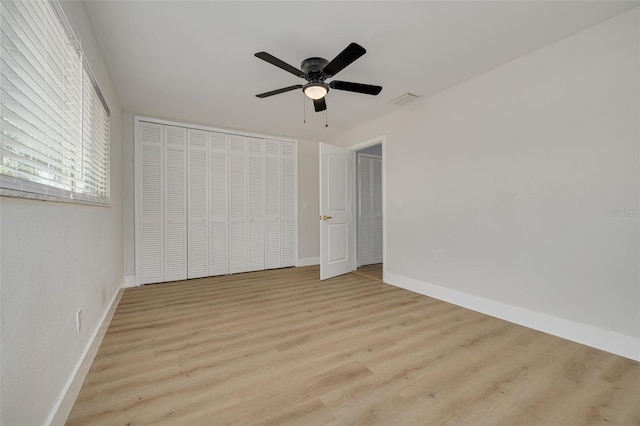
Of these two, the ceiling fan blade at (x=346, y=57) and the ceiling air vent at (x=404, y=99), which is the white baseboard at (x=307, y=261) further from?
the ceiling fan blade at (x=346, y=57)

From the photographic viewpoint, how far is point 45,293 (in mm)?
1214

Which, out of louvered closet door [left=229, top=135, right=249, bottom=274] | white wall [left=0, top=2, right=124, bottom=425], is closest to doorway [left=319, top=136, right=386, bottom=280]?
louvered closet door [left=229, top=135, right=249, bottom=274]

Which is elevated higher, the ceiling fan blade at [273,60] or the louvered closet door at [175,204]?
the ceiling fan blade at [273,60]

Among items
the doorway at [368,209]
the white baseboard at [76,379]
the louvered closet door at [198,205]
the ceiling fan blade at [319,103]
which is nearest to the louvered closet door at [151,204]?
the louvered closet door at [198,205]

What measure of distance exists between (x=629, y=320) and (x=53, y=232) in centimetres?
357

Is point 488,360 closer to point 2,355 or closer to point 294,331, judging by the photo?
point 294,331

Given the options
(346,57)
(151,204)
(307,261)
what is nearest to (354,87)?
(346,57)

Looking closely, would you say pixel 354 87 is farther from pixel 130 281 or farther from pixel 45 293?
pixel 130 281

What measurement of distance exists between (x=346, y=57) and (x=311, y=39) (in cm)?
42

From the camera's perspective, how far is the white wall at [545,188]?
1.95 m

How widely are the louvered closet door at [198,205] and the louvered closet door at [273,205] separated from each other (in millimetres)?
991

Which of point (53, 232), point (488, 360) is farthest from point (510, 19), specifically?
point (53, 232)

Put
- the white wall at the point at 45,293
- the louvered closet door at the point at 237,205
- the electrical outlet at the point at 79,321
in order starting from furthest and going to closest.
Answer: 1. the louvered closet door at the point at 237,205
2. the electrical outlet at the point at 79,321
3. the white wall at the point at 45,293

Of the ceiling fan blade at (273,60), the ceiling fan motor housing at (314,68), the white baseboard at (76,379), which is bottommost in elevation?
the white baseboard at (76,379)
